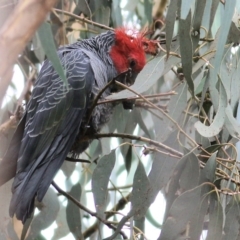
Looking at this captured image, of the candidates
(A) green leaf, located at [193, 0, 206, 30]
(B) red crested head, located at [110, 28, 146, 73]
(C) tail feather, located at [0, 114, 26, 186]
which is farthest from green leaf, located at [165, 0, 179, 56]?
(C) tail feather, located at [0, 114, 26, 186]

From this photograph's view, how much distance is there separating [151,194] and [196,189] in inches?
6.3

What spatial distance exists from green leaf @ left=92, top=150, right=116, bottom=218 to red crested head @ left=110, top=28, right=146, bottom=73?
0.49m

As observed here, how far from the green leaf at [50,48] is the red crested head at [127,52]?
852mm

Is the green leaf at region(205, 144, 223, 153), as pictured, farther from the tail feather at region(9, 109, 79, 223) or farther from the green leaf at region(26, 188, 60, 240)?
the green leaf at region(26, 188, 60, 240)

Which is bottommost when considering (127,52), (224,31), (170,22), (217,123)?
(217,123)

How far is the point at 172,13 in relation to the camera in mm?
1509

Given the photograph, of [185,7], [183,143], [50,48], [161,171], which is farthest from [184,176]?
[50,48]

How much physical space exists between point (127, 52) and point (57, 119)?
0.44 meters

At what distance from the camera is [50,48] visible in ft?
3.86

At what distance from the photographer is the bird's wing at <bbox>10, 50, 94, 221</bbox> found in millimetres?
1663

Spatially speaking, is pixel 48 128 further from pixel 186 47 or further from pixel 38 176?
pixel 186 47

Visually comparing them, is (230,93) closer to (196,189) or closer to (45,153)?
(196,189)

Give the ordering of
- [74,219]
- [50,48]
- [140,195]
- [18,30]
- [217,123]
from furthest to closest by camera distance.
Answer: [74,219]
[140,195]
[217,123]
[50,48]
[18,30]

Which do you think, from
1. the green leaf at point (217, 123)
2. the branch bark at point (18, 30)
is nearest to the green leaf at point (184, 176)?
the green leaf at point (217, 123)
